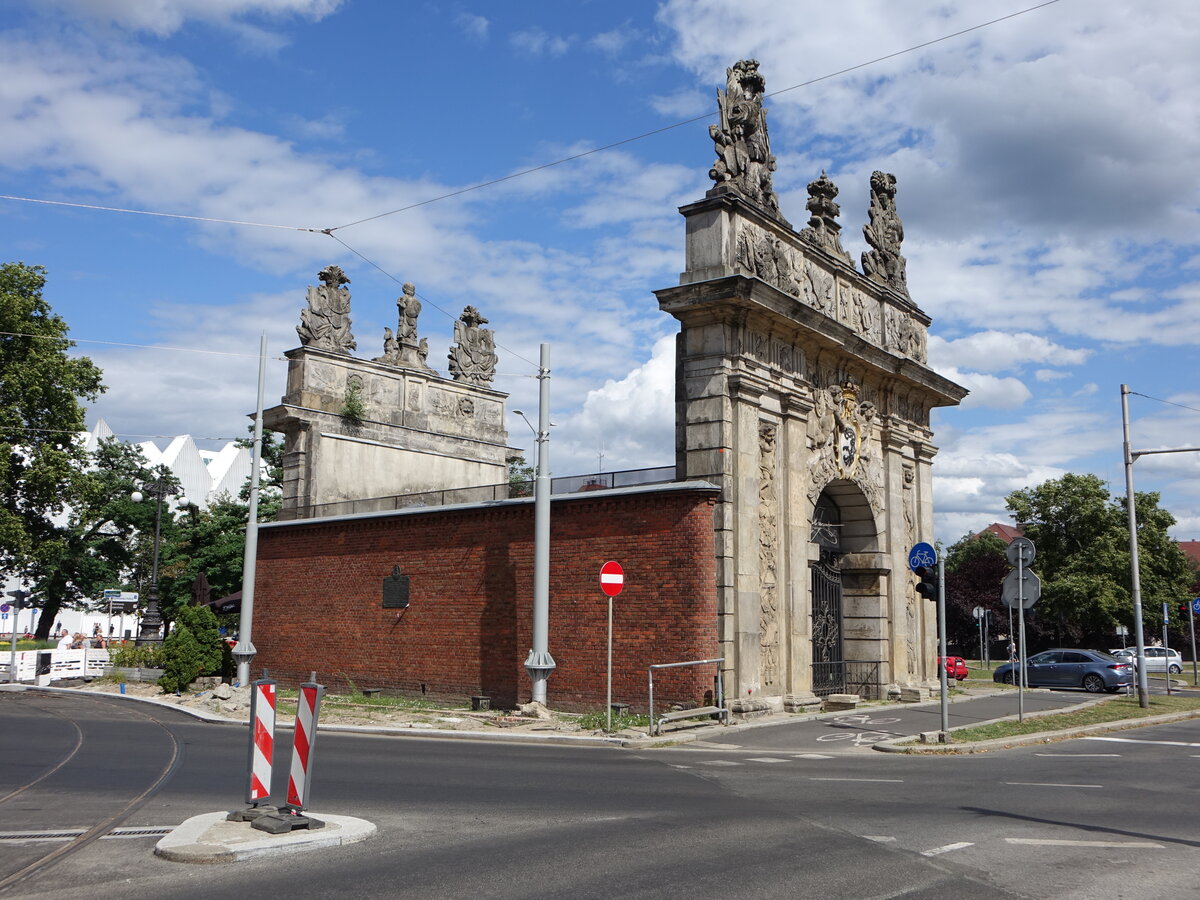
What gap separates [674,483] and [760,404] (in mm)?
2386

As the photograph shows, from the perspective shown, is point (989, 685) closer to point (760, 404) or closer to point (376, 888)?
point (760, 404)

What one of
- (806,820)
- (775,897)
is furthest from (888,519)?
(775,897)

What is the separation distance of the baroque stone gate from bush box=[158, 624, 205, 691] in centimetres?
1324

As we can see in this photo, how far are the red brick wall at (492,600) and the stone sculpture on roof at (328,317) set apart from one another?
5.80 metres

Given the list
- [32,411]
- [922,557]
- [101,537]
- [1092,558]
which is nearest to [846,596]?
[922,557]

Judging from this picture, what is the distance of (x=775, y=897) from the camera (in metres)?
6.18

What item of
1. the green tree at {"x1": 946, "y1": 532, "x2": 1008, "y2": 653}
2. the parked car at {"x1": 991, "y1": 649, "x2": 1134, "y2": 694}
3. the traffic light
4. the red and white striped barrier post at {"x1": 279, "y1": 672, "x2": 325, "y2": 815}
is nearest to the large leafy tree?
the green tree at {"x1": 946, "y1": 532, "x2": 1008, "y2": 653}

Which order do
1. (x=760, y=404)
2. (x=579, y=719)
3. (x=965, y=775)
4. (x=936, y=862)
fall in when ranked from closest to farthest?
(x=936, y=862) → (x=965, y=775) → (x=579, y=719) → (x=760, y=404)

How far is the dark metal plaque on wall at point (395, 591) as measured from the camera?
23203 mm

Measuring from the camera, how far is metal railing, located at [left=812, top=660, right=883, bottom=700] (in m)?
22.9

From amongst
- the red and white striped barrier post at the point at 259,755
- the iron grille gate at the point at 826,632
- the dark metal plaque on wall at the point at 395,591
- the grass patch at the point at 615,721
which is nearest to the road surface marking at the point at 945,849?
the red and white striped barrier post at the point at 259,755

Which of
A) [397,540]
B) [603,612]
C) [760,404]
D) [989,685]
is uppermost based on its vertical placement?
[760,404]

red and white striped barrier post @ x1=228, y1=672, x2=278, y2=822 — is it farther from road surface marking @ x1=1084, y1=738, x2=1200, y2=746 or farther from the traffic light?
road surface marking @ x1=1084, y1=738, x2=1200, y2=746

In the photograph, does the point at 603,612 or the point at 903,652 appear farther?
the point at 903,652
